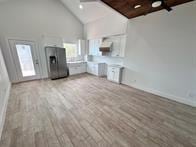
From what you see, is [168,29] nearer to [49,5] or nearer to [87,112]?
[87,112]

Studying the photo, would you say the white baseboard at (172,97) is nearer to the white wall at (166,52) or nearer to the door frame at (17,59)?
the white wall at (166,52)

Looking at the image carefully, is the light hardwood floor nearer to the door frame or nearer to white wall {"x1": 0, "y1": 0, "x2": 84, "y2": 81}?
the door frame

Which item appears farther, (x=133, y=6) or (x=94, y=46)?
(x=94, y=46)

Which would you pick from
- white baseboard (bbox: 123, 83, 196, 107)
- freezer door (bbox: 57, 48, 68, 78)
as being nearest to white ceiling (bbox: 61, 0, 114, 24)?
freezer door (bbox: 57, 48, 68, 78)

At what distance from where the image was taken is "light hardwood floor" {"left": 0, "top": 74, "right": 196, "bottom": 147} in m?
1.63

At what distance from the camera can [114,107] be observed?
8.56ft

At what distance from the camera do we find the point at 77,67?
6.00m

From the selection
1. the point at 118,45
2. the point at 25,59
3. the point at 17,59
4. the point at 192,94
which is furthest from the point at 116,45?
the point at 17,59

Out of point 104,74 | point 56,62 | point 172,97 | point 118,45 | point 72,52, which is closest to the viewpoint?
point 172,97

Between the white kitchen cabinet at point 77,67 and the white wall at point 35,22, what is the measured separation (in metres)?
1.40

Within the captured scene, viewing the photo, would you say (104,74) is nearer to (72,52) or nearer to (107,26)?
(72,52)

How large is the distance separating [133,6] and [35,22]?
14.6ft

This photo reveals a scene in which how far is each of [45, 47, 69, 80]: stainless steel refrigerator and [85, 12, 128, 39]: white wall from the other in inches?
85.8

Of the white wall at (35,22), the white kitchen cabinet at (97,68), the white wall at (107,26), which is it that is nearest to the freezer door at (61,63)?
the white wall at (35,22)
